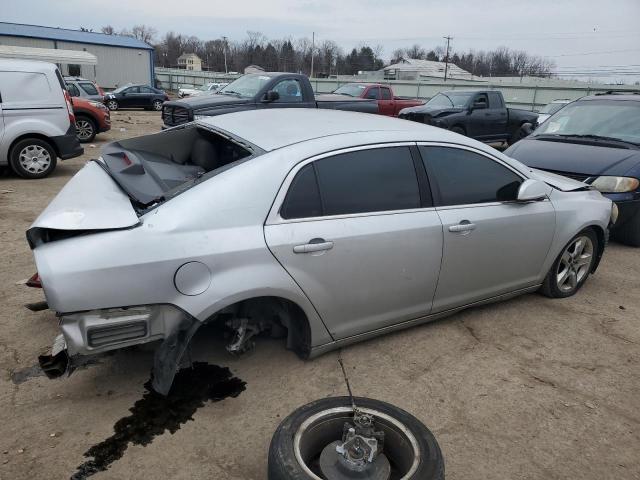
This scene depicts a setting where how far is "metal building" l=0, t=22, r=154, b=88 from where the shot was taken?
117ft

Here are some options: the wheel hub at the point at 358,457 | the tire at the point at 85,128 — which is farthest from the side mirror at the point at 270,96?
the wheel hub at the point at 358,457

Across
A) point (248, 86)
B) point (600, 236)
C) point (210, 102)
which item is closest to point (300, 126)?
point (600, 236)

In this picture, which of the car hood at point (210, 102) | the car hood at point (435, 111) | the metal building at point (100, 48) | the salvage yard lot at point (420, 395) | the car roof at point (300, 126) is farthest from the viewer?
the metal building at point (100, 48)

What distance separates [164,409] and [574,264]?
3.60 meters

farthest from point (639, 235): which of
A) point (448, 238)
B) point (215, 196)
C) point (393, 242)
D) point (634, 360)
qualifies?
point (215, 196)

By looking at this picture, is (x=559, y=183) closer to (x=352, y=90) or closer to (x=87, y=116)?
(x=352, y=90)

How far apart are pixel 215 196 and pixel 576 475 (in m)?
2.29

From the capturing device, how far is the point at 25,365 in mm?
2998

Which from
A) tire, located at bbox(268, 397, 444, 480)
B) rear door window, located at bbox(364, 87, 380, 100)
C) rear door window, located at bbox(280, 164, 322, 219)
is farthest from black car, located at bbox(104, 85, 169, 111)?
tire, located at bbox(268, 397, 444, 480)

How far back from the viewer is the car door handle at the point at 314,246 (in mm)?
2684

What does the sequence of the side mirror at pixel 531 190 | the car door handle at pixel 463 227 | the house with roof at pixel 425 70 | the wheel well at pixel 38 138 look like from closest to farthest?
the car door handle at pixel 463 227
the side mirror at pixel 531 190
the wheel well at pixel 38 138
the house with roof at pixel 425 70

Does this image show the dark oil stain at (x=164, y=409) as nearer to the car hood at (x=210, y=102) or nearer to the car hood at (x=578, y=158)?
the car hood at (x=578, y=158)

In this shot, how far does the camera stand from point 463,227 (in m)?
3.28

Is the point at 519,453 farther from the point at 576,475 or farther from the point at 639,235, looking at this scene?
the point at 639,235
